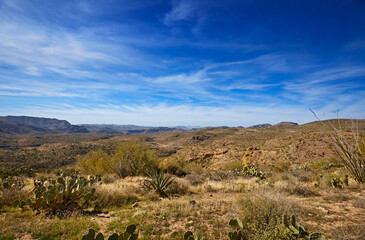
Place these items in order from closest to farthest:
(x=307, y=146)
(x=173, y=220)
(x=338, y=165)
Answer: (x=173, y=220) < (x=338, y=165) < (x=307, y=146)

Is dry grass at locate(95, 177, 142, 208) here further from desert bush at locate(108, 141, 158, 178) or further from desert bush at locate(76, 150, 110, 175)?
desert bush at locate(76, 150, 110, 175)

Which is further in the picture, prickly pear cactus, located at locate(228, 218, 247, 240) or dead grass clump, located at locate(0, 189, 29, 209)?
dead grass clump, located at locate(0, 189, 29, 209)

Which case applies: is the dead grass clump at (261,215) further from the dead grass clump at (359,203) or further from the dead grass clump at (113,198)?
the dead grass clump at (113,198)

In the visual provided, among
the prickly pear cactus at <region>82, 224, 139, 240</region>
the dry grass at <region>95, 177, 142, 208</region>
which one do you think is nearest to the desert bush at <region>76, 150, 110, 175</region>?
the dry grass at <region>95, 177, 142, 208</region>

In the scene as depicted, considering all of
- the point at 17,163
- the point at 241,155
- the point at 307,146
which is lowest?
the point at 17,163

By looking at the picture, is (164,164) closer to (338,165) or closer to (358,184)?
(358,184)

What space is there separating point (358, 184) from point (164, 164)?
1389cm

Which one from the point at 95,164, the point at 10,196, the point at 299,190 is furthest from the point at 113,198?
the point at 95,164

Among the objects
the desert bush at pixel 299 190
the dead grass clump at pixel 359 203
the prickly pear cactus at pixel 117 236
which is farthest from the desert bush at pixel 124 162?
the dead grass clump at pixel 359 203

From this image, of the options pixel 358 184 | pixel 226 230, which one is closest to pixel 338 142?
pixel 358 184

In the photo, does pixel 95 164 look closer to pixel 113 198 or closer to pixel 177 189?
pixel 113 198

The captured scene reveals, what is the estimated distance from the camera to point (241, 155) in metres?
26.6

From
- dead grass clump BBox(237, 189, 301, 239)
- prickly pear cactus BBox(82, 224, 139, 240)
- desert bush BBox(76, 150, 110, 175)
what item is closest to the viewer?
prickly pear cactus BBox(82, 224, 139, 240)

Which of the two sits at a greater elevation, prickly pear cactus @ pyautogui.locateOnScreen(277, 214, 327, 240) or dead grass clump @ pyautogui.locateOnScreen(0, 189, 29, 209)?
prickly pear cactus @ pyautogui.locateOnScreen(277, 214, 327, 240)
